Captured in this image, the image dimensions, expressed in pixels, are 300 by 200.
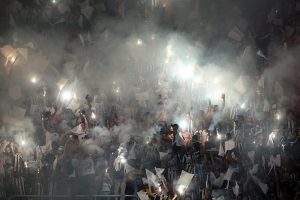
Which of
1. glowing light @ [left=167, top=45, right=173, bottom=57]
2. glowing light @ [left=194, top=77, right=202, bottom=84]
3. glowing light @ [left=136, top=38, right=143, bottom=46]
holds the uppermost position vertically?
glowing light @ [left=136, top=38, right=143, bottom=46]

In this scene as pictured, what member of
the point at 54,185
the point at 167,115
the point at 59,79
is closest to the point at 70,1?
the point at 59,79

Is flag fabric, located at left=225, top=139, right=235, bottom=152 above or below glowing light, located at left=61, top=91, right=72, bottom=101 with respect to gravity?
below

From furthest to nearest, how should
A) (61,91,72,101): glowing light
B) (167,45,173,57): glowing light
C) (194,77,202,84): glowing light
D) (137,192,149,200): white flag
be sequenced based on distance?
(167,45,173,57): glowing light, (194,77,202,84): glowing light, (61,91,72,101): glowing light, (137,192,149,200): white flag

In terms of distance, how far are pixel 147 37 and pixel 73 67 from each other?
3.87m

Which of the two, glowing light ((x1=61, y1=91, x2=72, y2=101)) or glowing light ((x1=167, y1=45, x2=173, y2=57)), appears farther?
glowing light ((x1=167, y1=45, x2=173, y2=57))

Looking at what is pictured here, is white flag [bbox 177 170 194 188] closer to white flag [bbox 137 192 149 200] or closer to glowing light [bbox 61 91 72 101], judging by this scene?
white flag [bbox 137 192 149 200]

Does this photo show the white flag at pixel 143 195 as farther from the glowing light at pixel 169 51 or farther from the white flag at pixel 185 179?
the glowing light at pixel 169 51

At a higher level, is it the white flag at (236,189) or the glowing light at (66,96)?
the glowing light at (66,96)

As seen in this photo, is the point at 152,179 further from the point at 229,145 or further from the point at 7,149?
the point at 7,149

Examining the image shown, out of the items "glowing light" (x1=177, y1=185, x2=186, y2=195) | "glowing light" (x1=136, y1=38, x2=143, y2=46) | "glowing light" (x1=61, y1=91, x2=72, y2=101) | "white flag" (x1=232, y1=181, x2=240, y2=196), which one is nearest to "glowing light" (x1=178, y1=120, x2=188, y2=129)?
"white flag" (x1=232, y1=181, x2=240, y2=196)

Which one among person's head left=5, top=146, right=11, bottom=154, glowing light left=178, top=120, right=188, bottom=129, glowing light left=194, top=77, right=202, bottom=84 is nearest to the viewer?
person's head left=5, top=146, right=11, bottom=154

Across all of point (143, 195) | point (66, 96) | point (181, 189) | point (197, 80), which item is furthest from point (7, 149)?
point (197, 80)

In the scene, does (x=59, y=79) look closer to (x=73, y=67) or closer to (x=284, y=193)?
(x=73, y=67)

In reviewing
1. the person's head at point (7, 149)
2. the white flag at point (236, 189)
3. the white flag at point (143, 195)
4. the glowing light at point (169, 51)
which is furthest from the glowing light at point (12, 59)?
the white flag at point (236, 189)
